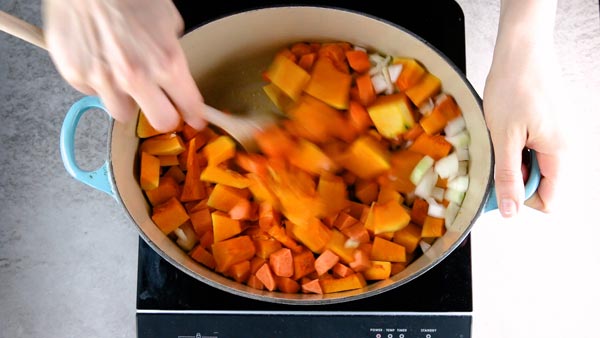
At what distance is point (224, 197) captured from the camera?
1112 mm

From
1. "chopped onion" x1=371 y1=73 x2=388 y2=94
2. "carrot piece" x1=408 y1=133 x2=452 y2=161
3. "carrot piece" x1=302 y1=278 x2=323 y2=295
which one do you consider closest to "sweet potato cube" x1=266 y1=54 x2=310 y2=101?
"chopped onion" x1=371 y1=73 x2=388 y2=94

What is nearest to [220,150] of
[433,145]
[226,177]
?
[226,177]

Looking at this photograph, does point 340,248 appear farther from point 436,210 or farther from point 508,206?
point 508,206

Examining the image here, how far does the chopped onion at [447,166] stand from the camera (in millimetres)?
1140

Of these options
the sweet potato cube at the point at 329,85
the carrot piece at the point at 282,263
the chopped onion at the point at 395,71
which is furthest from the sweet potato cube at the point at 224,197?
the chopped onion at the point at 395,71

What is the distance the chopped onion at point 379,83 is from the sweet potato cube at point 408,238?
248mm

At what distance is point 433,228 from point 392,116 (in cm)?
20

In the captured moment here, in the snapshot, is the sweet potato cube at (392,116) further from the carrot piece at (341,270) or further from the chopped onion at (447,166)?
the carrot piece at (341,270)

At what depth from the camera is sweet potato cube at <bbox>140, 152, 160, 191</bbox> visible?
1137 millimetres

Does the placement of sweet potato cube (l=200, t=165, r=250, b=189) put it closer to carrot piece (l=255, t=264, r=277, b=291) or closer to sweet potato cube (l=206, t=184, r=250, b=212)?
sweet potato cube (l=206, t=184, r=250, b=212)

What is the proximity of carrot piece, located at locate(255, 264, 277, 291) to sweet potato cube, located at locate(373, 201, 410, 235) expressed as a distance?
0.18 m

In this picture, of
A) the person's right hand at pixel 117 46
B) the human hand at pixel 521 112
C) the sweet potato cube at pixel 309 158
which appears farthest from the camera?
the sweet potato cube at pixel 309 158

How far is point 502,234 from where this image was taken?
4.10ft

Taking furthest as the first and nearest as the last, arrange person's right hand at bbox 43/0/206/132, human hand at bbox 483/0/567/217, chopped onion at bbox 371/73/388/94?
chopped onion at bbox 371/73/388/94, human hand at bbox 483/0/567/217, person's right hand at bbox 43/0/206/132
